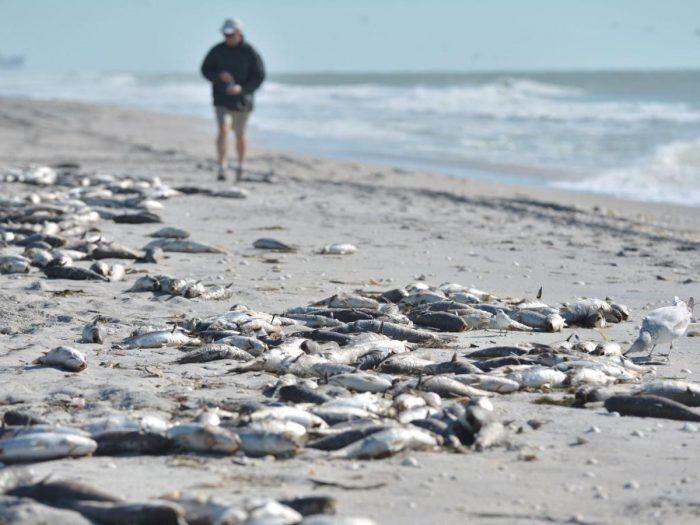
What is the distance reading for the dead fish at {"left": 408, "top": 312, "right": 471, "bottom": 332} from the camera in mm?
6277

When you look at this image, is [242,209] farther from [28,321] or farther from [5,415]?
[5,415]

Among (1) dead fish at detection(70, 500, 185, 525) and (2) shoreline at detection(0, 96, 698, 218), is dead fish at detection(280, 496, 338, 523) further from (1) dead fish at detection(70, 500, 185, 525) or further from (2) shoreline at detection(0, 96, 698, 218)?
(2) shoreline at detection(0, 96, 698, 218)

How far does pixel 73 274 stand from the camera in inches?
296

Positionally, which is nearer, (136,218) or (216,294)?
(216,294)

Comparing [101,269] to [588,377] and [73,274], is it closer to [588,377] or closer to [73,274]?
[73,274]

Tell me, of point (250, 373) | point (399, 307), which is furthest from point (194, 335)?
point (399, 307)

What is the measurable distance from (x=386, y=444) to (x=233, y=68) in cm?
1035

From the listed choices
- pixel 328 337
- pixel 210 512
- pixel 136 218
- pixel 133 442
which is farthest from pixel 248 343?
pixel 136 218

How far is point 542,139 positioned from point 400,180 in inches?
422

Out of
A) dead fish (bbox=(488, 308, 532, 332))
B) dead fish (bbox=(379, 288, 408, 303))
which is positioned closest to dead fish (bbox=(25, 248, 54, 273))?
dead fish (bbox=(379, 288, 408, 303))

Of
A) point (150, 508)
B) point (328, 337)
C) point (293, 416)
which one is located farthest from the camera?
point (328, 337)

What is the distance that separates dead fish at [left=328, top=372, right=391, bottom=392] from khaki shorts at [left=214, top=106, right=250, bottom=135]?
928 cm

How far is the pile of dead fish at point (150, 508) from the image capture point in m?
3.16

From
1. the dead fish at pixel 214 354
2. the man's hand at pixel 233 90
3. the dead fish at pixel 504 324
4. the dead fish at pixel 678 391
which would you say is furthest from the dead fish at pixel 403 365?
the man's hand at pixel 233 90
